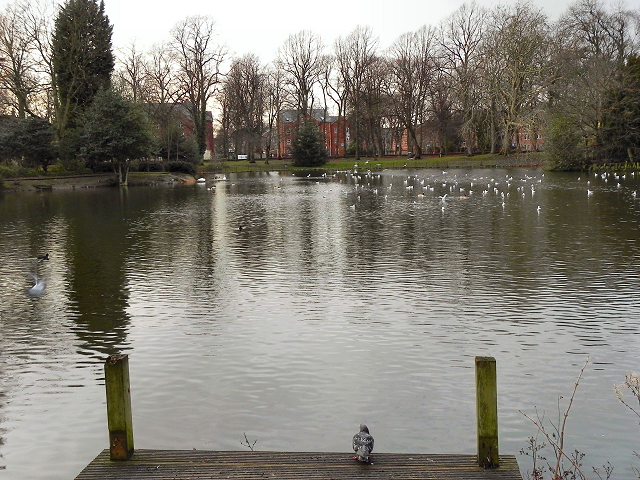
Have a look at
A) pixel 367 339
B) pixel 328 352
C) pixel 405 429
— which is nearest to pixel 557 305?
pixel 367 339

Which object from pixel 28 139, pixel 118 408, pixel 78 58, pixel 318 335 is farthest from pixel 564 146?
pixel 118 408

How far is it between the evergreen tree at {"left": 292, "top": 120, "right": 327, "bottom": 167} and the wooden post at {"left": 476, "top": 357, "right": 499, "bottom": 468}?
7406 centimetres

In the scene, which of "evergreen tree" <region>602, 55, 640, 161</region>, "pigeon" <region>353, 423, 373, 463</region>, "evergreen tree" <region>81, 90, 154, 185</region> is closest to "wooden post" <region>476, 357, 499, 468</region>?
"pigeon" <region>353, 423, 373, 463</region>

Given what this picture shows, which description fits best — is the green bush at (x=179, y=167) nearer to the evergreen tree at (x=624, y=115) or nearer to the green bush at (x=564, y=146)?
the green bush at (x=564, y=146)

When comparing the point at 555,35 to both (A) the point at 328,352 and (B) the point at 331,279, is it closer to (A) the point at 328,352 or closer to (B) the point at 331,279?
(B) the point at 331,279

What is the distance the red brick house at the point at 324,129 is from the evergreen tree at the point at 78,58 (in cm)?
4053

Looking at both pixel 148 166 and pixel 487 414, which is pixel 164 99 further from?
pixel 487 414

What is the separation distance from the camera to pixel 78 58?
50.3m

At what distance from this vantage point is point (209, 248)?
60.9 ft

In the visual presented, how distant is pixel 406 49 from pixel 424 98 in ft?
22.3

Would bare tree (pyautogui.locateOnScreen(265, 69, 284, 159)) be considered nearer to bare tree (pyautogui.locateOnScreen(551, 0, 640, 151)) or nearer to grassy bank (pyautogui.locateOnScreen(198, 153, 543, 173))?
grassy bank (pyautogui.locateOnScreen(198, 153, 543, 173))

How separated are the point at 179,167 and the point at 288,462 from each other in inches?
2178

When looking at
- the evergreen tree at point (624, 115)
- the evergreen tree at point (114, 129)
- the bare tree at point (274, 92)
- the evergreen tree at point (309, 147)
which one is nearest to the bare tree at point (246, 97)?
the bare tree at point (274, 92)

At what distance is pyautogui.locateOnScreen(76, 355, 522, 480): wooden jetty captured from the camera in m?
5.07
